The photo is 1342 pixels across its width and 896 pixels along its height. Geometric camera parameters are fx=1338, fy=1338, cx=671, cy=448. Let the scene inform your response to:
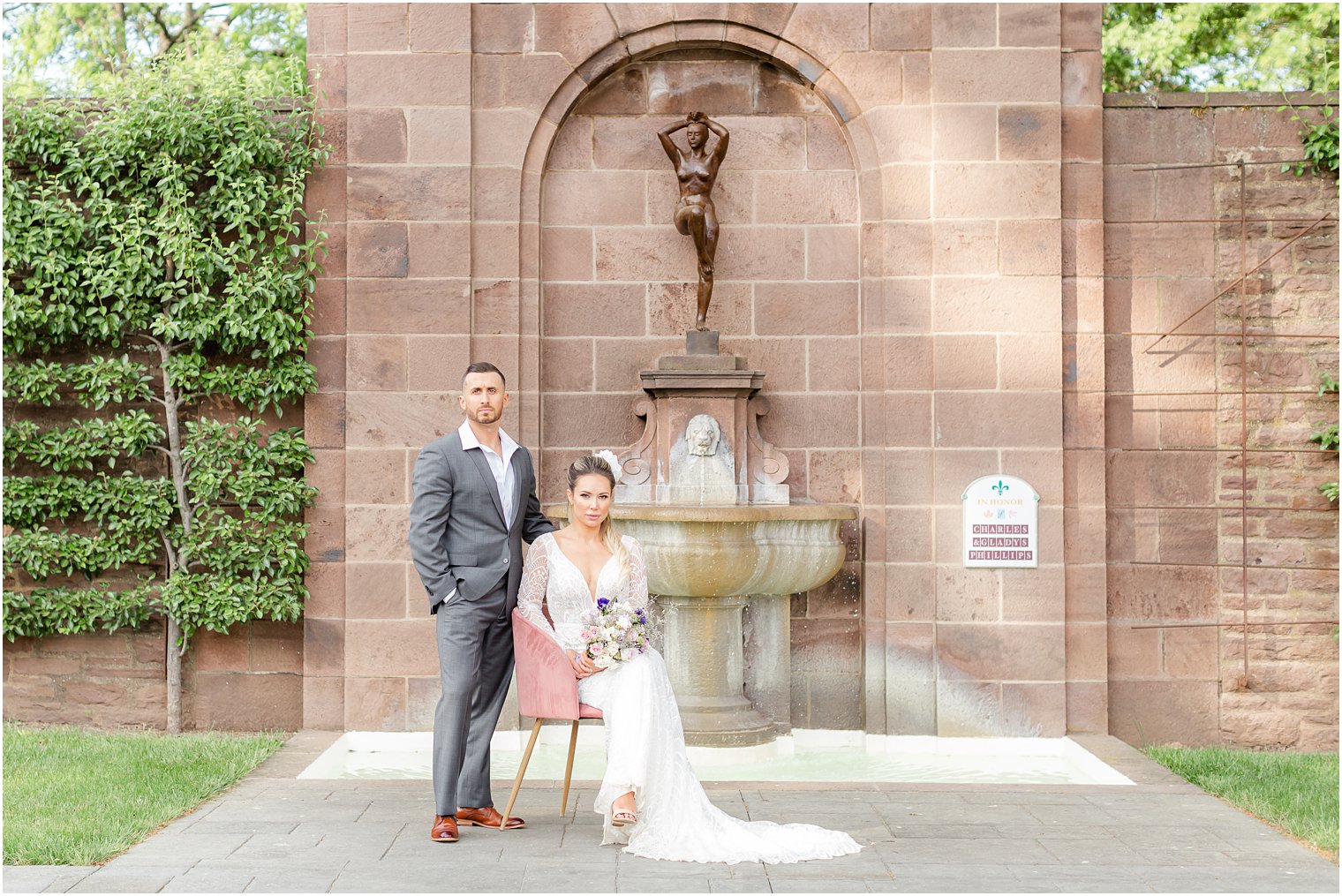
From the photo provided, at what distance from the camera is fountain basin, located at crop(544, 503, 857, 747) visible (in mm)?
6172

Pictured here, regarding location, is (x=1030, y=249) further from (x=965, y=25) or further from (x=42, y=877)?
(x=42, y=877)

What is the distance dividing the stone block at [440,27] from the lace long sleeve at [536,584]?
10.4 ft

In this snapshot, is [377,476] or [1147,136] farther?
[1147,136]

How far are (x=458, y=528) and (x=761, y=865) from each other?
157 cm

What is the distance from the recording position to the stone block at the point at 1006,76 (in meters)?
6.84

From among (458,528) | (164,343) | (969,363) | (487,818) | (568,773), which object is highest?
(164,343)

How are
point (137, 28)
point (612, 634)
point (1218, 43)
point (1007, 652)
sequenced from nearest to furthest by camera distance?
1. point (612, 634)
2. point (1007, 652)
3. point (1218, 43)
4. point (137, 28)

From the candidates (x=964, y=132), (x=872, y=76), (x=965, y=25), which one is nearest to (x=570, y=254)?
(x=872, y=76)

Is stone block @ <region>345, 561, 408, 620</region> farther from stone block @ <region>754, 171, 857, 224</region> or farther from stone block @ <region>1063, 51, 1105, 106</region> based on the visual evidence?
stone block @ <region>1063, 51, 1105, 106</region>

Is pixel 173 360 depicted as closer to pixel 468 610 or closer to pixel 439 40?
pixel 439 40

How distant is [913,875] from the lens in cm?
418

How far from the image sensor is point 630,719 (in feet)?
15.1

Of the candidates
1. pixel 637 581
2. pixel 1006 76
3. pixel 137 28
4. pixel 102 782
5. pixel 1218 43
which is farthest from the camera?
pixel 137 28

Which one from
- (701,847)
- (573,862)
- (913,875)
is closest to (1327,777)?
(913,875)
